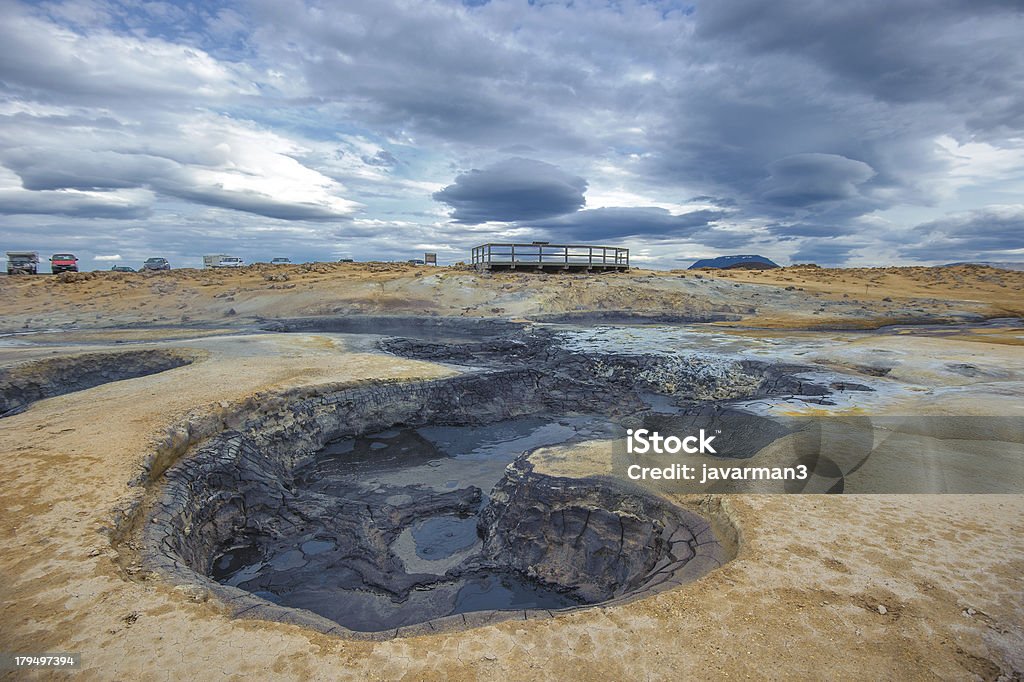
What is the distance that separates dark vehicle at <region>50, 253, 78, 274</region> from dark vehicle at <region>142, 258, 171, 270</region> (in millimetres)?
4665

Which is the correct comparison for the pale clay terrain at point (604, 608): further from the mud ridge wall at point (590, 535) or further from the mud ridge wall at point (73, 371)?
the mud ridge wall at point (73, 371)

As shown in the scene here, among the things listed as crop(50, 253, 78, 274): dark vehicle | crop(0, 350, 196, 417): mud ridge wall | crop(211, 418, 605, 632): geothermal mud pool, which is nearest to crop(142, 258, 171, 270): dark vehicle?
crop(50, 253, 78, 274): dark vehicle

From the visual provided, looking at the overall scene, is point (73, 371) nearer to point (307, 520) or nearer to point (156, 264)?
point (307, 520)

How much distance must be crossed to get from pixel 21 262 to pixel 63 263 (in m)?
2.26

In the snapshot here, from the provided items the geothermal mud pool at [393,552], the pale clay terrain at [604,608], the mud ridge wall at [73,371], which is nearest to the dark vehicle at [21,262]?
the mud ridge wall at [73,371]

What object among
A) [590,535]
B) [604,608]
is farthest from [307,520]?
[604,608]

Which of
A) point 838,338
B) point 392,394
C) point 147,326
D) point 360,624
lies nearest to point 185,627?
point 360,624

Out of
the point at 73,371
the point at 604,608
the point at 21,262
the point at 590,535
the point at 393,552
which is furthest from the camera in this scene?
the point at 21,262

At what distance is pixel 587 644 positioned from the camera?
10.6ft

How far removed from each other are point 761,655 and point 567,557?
294 centimetres

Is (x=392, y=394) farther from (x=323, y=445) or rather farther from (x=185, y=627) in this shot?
(x=185, y=627)

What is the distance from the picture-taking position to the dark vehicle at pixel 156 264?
138ft

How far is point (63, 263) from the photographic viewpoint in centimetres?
3719

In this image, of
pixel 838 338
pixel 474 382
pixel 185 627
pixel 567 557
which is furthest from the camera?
pixel 838 338
